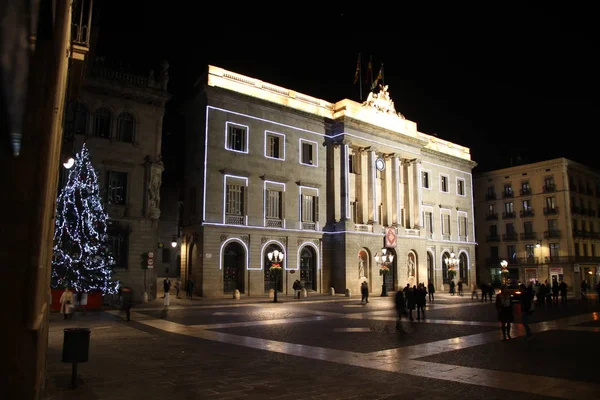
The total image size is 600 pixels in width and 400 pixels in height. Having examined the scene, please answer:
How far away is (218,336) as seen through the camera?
15961 millimetres

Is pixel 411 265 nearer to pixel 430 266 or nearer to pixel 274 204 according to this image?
→ pixel 430 266

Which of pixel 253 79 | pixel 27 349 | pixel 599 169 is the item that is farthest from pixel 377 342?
pixel 599 169

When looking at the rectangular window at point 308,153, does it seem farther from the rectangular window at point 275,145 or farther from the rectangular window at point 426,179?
the rectangular window at point 426,179

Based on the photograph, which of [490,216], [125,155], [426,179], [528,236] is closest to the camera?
[125,155]

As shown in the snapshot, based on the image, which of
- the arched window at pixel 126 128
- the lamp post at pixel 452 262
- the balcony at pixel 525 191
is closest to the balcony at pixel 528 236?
the balcony at pixel 525 191

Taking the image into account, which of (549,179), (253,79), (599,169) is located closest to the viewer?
(253,79)

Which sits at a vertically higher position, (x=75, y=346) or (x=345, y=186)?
(x=345, y=186)

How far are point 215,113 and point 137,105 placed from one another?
6.54m

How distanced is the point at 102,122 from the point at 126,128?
153 cm

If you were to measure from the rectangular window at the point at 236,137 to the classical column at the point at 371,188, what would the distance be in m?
13.2

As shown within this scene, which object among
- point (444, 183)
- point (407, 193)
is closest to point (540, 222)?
point (444, 183)

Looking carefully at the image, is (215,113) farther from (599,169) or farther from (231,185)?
(599,169)

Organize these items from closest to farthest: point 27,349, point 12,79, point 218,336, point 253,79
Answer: point 12,79 < point 27,349 < point 218,336 < point 253,79

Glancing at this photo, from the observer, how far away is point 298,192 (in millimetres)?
41219
